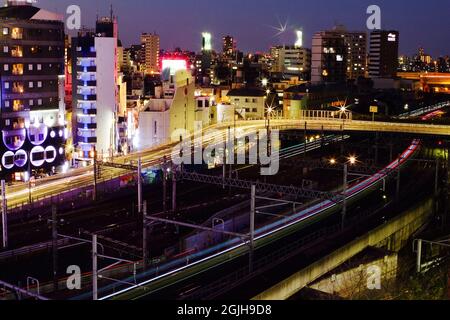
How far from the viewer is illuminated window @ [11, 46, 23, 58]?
25.5m

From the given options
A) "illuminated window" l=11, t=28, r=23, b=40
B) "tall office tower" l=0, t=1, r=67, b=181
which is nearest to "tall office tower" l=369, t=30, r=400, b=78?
"tall office tower" l=0, t=1, r=67, b=181

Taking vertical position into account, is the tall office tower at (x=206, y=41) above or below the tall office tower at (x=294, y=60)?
above

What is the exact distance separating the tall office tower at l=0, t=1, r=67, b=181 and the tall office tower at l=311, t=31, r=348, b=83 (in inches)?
1228

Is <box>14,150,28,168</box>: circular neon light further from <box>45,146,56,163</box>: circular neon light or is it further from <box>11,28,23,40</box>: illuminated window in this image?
<box>11,28,23,40</box>: illuminated window

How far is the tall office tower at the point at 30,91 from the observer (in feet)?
82.2

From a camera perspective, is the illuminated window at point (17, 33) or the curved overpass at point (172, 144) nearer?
the curved overpass at point (172, 144)

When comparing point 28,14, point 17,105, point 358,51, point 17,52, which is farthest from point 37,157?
point 358,51

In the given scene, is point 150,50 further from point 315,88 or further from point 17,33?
point 17,33

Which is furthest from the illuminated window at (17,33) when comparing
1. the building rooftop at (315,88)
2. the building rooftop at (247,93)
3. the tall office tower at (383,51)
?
the tall office tower at (383,51)

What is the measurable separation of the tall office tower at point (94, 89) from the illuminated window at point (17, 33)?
4.41 metres

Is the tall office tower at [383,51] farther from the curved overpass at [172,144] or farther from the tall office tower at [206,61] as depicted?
the curved overpass at [172,144]

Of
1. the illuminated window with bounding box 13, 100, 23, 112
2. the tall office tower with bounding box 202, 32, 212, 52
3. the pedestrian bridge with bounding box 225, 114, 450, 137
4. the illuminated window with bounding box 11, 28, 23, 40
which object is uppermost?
the tall office tower with bounding box 202, 32, 212, 52
